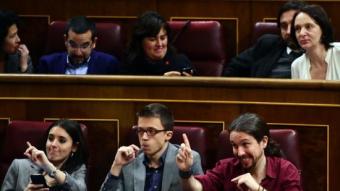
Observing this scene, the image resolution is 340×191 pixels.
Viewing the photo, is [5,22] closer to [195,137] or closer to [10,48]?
[10,48]

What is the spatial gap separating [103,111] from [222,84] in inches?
8.6

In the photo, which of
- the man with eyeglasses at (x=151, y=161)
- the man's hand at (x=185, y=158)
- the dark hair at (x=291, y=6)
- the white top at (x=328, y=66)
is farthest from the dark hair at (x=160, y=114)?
the dark hair at (x=291, y=6)

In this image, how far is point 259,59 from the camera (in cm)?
185

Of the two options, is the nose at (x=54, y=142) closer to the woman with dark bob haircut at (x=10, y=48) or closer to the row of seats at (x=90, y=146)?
the row of seats at (x=90, y=146)

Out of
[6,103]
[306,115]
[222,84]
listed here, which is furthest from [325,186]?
[6,103]

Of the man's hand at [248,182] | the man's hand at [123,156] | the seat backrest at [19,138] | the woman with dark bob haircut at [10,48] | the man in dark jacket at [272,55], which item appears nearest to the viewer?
the man's hand at [248,182]

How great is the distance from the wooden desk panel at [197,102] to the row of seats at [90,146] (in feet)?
0.07

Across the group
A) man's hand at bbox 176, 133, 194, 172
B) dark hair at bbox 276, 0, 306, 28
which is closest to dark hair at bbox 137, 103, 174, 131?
man's hand at bbox 176, 133, 194, 172

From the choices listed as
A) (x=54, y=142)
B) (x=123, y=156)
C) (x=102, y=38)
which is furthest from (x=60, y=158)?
(x=102, y=38)

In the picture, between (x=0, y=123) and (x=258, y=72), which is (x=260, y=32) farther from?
(x=0, y=123)

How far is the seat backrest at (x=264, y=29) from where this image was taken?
1.94 metres

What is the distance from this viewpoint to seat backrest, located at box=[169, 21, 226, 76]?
6.33 ft

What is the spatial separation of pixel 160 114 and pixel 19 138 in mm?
272

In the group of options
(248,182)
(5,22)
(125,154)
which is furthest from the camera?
(5,22)
